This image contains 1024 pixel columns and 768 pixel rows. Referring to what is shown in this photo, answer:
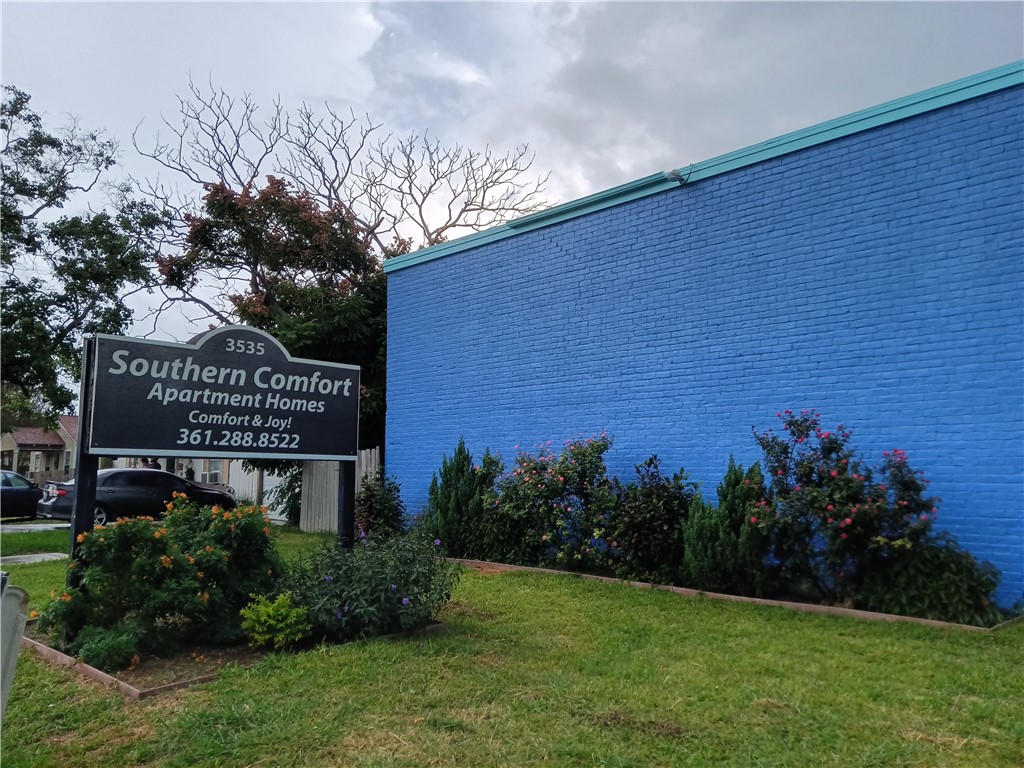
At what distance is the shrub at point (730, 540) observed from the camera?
7.93 metres

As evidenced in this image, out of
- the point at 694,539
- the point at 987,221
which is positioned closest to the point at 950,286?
the point at 987,221

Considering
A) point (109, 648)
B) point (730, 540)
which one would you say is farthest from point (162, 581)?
point (730, 540)

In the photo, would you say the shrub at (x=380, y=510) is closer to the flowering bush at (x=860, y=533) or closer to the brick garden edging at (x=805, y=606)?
the brick garden edging at (x=805, y=606)

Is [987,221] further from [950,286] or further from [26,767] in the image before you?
[26,767]

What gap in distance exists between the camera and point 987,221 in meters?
7.64

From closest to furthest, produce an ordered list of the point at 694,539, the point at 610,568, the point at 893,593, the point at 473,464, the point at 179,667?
the point at 179,667
the point at 893,593
the point at 694,539
the point at 610,568
the point at 473,464

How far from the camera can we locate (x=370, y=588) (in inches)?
242

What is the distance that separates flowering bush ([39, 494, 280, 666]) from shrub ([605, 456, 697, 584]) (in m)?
4.31

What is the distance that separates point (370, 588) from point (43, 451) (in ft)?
184

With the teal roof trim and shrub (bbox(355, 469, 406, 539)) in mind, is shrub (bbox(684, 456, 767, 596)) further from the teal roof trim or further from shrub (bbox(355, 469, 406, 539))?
shrub (bbox(355, 469, 406, 539))

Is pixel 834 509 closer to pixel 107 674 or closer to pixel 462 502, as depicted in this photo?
pixel 462 502

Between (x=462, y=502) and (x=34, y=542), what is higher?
(x=462, y=502)

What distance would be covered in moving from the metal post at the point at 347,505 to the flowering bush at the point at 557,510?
305 centimetres

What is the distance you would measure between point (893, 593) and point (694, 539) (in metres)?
1.94
